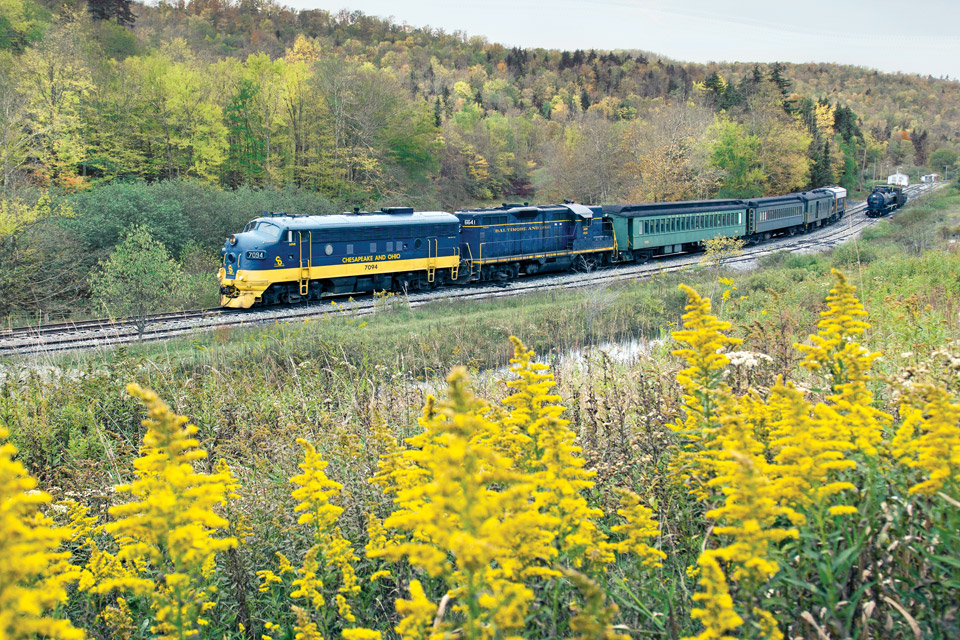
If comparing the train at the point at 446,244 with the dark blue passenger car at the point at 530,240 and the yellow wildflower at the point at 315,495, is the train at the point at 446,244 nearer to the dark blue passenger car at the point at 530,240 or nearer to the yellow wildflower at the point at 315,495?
the dark blue passenger car at the point at 530,240

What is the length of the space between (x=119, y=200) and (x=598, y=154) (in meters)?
42.1

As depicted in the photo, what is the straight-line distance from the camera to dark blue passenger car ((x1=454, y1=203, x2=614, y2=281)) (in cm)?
2977

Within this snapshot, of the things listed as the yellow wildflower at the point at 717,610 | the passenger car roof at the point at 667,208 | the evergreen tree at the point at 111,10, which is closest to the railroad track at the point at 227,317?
the passenger car roof at the point at 667,208

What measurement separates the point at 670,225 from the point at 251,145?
33.4m

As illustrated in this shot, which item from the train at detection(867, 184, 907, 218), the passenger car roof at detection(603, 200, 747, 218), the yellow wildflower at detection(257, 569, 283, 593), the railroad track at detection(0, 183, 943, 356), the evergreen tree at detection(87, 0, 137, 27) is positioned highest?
the evergreen tree at detection(87, 0, 137, 27)

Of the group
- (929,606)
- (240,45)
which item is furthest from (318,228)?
(240,45)

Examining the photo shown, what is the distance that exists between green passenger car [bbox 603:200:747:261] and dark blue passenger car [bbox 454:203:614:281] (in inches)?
36.1

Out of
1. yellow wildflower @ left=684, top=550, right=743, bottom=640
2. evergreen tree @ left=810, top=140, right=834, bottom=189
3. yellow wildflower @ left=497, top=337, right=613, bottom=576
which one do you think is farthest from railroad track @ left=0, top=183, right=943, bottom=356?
evergreen tree @ left=810, top=140, right=834, bottom=189

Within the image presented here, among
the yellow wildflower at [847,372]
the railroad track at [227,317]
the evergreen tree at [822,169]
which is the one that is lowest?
the railroad track at [227,317]

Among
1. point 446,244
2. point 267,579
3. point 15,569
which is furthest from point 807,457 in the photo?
point 446,244

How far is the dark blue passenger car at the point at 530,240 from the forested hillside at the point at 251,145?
13.4 metres

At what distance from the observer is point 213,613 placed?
4.60m

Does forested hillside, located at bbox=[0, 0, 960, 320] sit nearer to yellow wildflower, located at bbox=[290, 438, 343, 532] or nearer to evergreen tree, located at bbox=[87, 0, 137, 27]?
evergreen tree, located at bbox=[87, 0, 137, 27]

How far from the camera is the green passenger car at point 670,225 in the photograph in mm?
34781
